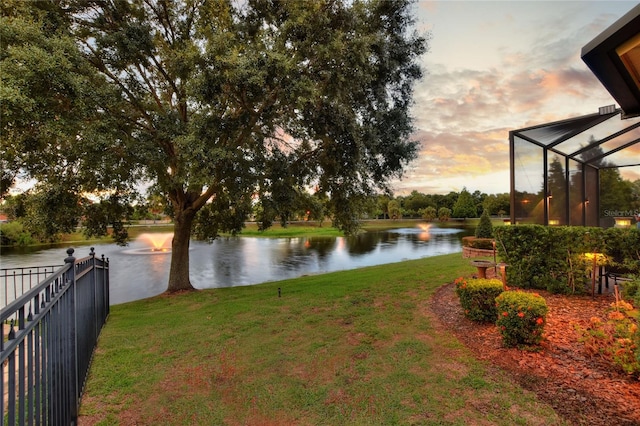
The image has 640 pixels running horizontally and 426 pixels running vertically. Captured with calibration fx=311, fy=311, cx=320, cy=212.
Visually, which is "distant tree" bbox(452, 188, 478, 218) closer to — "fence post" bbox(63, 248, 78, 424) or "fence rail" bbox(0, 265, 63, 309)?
"fence rail" bbox(0, 265, 63, 309)

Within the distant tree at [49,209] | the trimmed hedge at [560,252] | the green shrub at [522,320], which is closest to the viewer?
the green shrub at [522,320]

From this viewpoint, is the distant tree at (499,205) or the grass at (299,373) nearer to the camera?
the grass at (299,373)

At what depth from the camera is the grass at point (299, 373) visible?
2.87m

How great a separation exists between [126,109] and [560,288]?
33.6 feet

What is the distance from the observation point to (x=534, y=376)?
3.27 meters

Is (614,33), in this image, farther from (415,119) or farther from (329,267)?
(329,267)

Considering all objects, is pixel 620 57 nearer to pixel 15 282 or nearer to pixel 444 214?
pixel 15 282

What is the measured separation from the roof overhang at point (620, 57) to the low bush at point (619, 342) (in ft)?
8.32

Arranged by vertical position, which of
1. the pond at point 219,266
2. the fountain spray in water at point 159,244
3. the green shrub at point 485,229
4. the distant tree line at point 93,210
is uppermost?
the distant tree line at point 93,210

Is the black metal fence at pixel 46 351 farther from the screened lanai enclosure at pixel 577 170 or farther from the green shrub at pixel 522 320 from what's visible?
the screened lanai enclosure at pixel 577 170

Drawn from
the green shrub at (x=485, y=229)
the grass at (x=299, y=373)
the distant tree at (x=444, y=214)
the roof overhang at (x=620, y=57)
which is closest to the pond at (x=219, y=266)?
the green shrub at (x=485, y=229)

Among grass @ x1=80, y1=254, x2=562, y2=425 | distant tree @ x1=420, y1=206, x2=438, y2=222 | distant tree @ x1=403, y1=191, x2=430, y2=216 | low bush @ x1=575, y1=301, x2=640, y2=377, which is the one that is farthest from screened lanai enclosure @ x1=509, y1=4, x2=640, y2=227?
distant tree @ x1=403, y1=191, x2=430, y2=216

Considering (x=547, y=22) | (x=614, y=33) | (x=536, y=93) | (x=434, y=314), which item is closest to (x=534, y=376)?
(x=434, y=314)

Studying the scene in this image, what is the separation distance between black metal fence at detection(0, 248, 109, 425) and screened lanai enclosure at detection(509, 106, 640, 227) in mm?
8649
